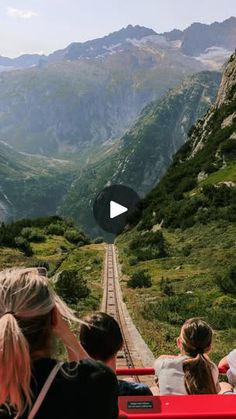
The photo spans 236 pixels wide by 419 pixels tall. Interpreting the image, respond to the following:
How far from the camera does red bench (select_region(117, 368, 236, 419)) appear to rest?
3957 millimetres

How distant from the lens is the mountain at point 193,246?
65.4 feet

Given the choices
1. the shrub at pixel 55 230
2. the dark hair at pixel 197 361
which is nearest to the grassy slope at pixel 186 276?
the dark hair at pixel 197 361

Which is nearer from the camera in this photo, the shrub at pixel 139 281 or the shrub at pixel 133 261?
the shrub at pixel 139 281

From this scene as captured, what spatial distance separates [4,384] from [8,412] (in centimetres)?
21

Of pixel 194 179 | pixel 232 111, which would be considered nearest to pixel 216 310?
pixel 194 179

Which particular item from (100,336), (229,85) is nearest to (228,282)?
(100,336)

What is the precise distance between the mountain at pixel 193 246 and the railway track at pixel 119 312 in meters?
0.55

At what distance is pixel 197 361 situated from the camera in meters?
6.06

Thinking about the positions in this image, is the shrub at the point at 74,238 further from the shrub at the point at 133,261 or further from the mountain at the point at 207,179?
the shrub at the point at 133,261

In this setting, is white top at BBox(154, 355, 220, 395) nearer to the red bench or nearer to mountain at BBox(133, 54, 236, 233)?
the red bench

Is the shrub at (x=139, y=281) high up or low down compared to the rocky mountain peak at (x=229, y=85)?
down

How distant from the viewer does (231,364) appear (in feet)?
20.8

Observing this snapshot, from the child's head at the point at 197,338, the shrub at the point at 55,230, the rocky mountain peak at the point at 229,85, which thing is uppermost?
the rocky mountain peak at the point at 229,85

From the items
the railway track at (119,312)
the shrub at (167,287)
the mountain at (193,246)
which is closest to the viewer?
the railway track at (119,312)
